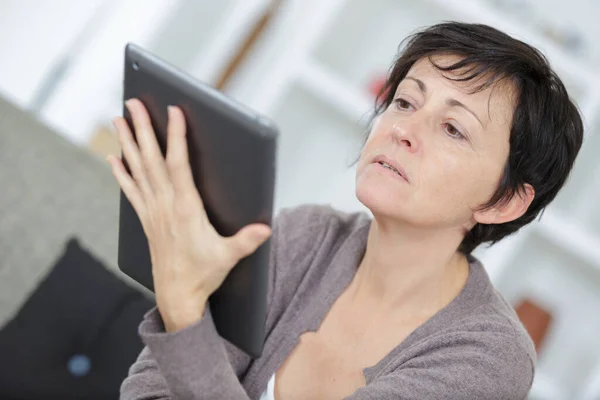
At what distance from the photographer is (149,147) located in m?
0.88

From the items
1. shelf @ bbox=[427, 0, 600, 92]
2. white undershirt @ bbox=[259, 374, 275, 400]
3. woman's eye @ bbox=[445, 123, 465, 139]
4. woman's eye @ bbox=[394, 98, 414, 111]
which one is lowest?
white undershirt @ bbox=[259, 374, 275, 400]

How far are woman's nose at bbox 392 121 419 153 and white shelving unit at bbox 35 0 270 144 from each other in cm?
181

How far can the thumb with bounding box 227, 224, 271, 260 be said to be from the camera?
84 cm

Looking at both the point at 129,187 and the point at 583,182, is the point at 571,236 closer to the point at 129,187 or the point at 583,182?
the point at 583,182

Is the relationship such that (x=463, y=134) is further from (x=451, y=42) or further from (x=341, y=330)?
(x=341, y=330)

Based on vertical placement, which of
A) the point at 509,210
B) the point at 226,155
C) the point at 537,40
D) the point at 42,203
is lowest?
the point at 42,203

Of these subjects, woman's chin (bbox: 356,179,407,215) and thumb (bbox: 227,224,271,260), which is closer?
thumb (bbox: 227,224,271,260)

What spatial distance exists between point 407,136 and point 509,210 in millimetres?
242

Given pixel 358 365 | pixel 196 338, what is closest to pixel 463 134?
pixel 358 365

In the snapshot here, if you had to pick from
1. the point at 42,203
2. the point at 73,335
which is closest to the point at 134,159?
the point at 73,335

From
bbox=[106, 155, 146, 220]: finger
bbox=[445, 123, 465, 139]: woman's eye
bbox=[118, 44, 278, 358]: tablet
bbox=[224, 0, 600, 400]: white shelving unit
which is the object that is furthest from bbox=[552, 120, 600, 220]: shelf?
bbox=[106, 155, 146, 220]: finger

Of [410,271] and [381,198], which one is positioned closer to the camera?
[381,198]

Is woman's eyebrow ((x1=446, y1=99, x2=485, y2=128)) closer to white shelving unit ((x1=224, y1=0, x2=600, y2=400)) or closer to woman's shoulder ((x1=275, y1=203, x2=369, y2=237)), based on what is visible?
woman's shoulder ((x1=275, y1=203, x2=369, y2=237))

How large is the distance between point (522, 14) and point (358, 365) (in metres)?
1.78
